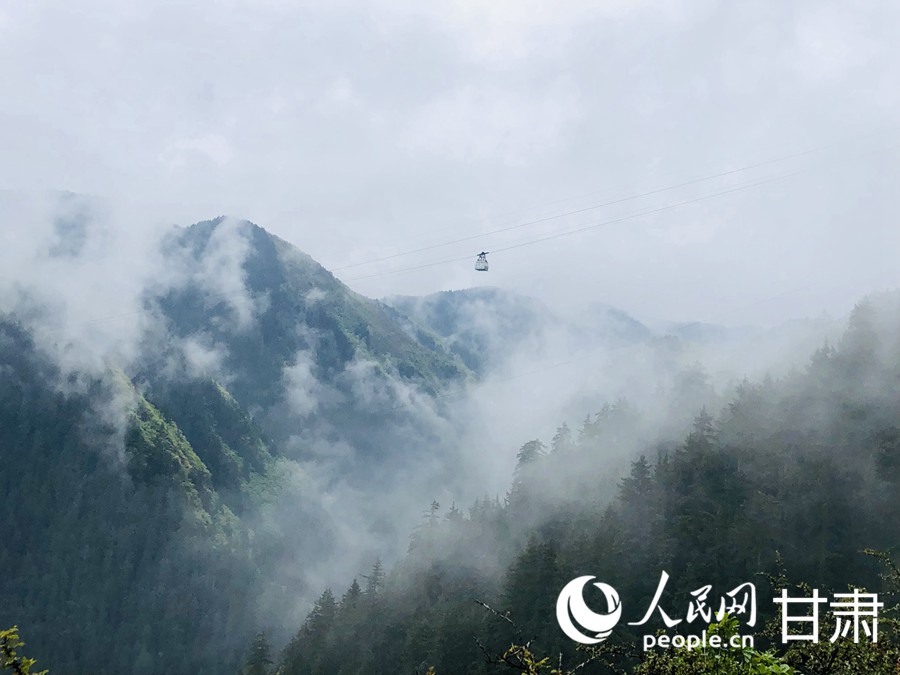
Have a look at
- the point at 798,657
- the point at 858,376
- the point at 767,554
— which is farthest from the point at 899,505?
the point at 798,657

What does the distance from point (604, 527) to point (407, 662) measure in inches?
1404

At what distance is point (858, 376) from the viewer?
12488 cm

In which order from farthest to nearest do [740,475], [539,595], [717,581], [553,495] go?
1. [553,495]
2. [740,475]
3. [539,595]
4. [717,581]

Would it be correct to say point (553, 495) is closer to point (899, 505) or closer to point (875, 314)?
point (899, 505)

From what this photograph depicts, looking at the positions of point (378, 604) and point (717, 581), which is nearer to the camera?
point (717, 581)

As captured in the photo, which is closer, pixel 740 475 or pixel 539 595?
pixel 539 595

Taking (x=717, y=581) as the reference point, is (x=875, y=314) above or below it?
above

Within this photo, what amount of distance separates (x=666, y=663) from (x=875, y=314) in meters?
151

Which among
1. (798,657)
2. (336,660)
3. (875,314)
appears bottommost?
(336,660)

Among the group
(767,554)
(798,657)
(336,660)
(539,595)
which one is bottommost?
(336,660)

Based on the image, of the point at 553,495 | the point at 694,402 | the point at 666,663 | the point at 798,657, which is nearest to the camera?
the point at 666,663

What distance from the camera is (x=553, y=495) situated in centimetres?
13475

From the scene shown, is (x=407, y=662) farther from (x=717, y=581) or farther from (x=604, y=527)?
(x=717, y=581)

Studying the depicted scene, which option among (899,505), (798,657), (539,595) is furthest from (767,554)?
(798,657)
